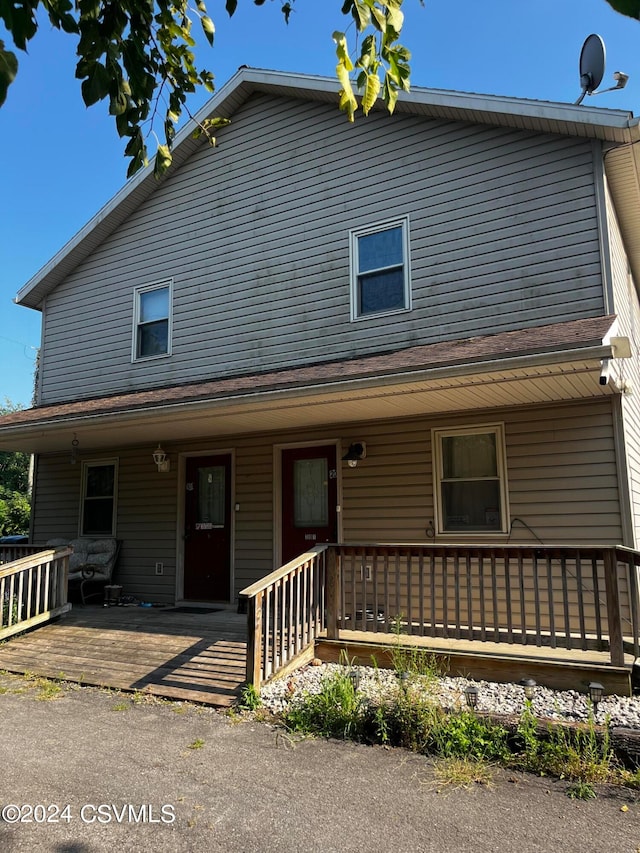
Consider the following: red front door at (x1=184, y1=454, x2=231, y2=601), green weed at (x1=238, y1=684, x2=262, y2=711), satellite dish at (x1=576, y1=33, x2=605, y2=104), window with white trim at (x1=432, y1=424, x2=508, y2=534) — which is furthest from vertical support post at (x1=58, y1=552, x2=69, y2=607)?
satellite dish at (x1=576, y1=33, x2=605, y2=104)

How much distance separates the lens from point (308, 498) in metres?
8.35

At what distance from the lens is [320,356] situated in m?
8.27

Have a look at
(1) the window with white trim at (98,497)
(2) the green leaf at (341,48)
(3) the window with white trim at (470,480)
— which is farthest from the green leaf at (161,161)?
(1) the window with white trim at (98,497)

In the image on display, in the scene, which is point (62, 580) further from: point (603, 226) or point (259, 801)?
point (603, 226)

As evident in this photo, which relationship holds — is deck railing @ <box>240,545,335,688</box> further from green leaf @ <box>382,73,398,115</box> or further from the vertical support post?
green leaf @ <box>382,73,398,115</box>

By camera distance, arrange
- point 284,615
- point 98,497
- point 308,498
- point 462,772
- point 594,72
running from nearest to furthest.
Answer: point 462,772 < point 284,615 < point 594,72 < point 308,498 < point 98,497

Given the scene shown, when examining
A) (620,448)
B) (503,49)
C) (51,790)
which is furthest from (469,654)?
(503,49)

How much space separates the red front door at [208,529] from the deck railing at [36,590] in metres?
1.85

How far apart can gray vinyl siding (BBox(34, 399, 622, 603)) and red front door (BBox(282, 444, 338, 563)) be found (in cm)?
19

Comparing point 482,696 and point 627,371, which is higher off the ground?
point 627,371

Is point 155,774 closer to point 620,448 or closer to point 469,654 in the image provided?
point 469,654

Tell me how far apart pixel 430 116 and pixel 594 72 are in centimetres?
188

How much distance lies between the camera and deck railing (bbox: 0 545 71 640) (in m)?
7.15

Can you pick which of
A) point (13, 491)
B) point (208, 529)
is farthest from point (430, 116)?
point (13, 491)
